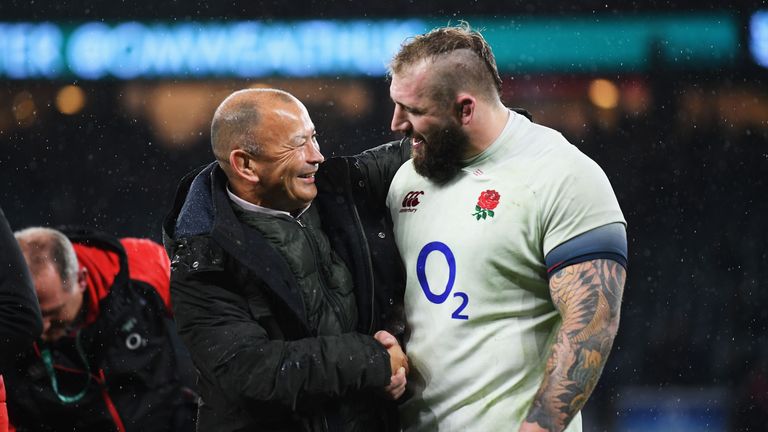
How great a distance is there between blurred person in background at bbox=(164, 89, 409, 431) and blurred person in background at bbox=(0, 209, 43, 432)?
353 mm

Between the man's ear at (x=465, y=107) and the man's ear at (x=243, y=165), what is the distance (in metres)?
0.50

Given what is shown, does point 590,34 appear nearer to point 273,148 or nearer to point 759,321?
point 759,321

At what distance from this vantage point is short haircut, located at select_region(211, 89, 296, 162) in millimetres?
2311

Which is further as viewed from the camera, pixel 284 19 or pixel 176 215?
pixel 284 19

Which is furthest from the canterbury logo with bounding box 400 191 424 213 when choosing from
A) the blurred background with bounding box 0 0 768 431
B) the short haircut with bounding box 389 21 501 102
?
the blurred background with bounding box 0 0 768 431

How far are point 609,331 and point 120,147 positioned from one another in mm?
5865

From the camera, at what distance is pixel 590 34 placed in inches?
279

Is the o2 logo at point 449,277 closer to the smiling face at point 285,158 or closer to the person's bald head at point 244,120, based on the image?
the smiling face at point 285,158

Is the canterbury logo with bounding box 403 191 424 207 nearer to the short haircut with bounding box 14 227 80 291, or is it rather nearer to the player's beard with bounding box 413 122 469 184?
the player's beard with bounding box 413 122 469 184

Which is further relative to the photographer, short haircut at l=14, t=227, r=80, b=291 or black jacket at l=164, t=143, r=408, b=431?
short haircut at l=14, t=227, r=80, b=291

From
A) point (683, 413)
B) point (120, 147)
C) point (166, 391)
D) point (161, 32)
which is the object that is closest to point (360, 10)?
point (161, 32)

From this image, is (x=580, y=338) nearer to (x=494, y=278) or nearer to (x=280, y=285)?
(x=494, y=278)

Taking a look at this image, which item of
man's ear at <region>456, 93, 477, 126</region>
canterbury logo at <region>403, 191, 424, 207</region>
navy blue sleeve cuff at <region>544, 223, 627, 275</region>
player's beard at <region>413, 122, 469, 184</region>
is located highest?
man's ear at <region>456, 93, 477, 126</region>

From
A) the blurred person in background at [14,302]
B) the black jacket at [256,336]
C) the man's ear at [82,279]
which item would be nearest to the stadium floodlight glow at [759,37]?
the man's ear at [82,279]
